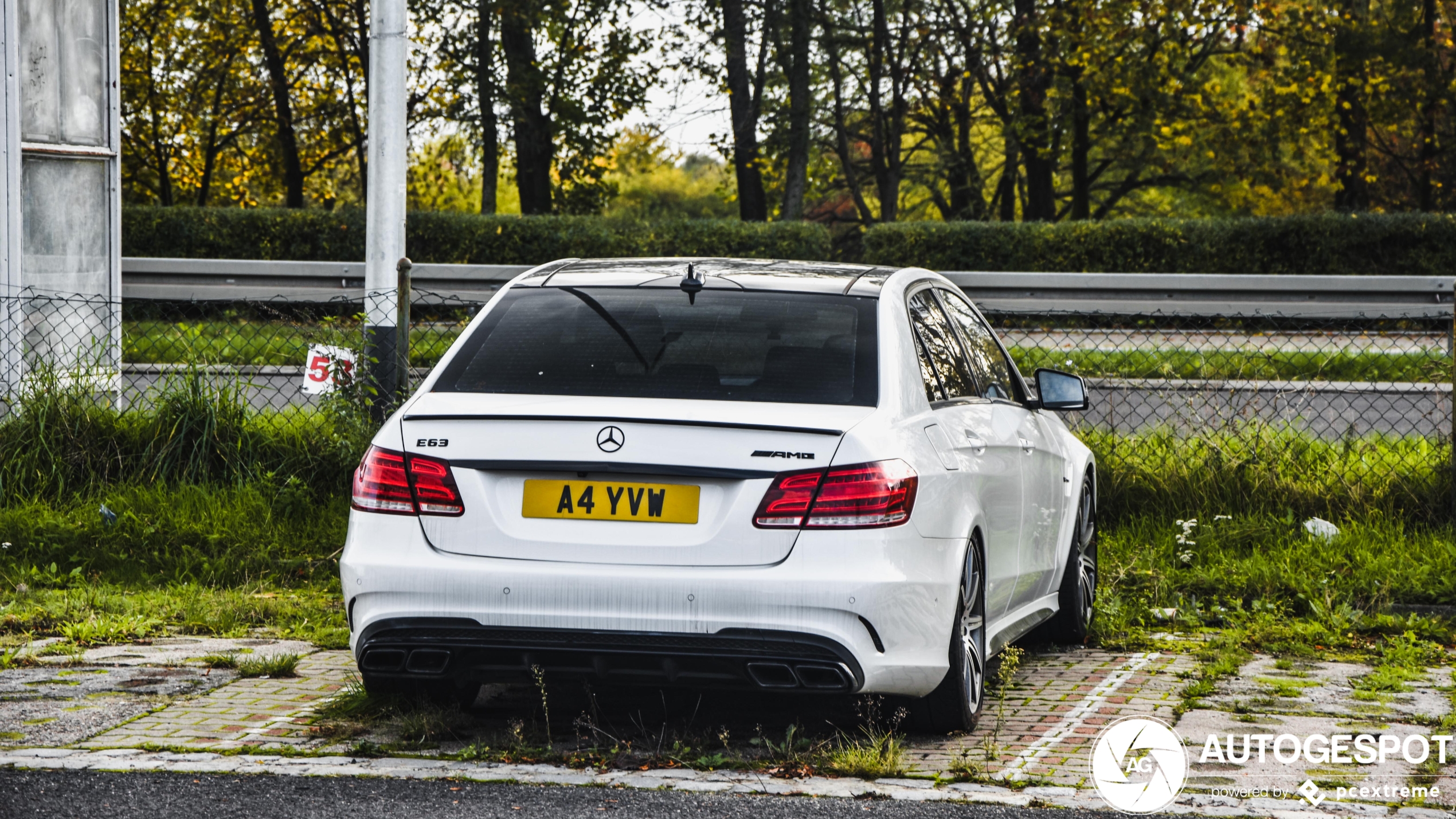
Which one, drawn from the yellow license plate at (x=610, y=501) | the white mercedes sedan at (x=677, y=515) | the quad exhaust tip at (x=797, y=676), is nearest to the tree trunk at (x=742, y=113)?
the white mercedes sedan at (x=677, y=515)

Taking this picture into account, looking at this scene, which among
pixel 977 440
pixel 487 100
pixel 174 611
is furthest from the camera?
pixel 487 100

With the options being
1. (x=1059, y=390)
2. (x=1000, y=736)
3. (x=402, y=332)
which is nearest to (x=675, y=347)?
(x=1000, y=736)

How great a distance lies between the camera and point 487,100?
25094 mm

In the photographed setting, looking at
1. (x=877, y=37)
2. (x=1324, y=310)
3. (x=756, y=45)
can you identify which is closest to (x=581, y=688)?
(x=1324, y=310)

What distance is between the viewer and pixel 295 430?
8.32 m

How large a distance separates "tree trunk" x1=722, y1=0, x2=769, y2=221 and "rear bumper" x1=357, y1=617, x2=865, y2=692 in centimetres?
1961

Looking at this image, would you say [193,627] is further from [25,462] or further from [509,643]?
[509,643]

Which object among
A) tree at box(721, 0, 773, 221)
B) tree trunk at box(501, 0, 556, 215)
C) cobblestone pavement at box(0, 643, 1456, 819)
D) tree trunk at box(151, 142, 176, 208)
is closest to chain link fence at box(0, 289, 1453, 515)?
cobblestone pavement at box(0, 643, 1456, 819)

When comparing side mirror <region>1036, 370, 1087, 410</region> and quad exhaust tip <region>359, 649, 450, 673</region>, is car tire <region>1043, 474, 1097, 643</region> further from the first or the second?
quad exhaust tip <region>359, 649, 450, 673</region>

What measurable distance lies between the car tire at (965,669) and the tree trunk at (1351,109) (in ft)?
69.7

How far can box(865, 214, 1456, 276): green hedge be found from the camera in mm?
17016

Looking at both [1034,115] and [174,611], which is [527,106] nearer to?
[1034,115]

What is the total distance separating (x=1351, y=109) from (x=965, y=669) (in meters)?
23.4

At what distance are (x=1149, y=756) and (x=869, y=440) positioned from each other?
4.03ft
